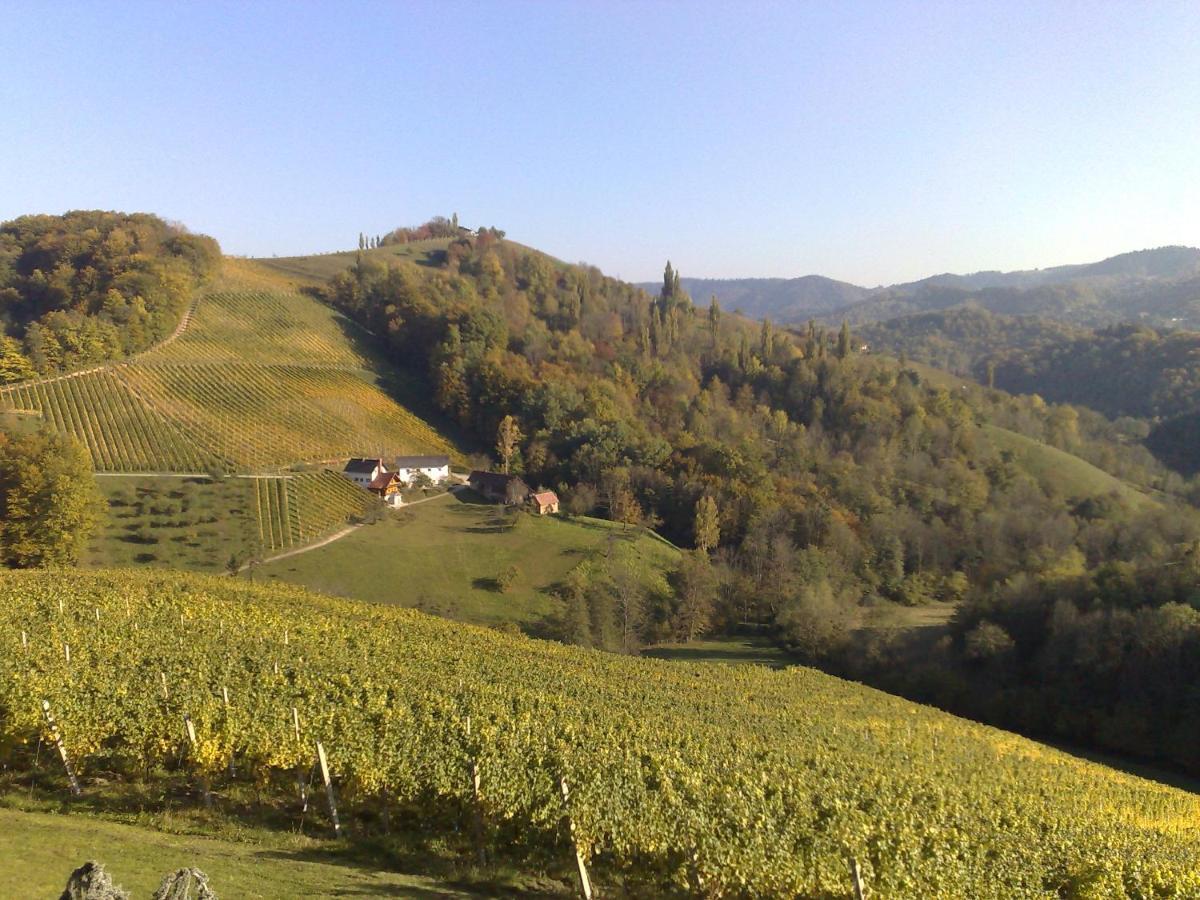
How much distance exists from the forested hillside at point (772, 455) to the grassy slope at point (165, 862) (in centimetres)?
4116

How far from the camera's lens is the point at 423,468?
73.5 metres

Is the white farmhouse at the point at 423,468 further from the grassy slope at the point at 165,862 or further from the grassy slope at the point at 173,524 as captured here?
the grassy slope at the point at 165,862

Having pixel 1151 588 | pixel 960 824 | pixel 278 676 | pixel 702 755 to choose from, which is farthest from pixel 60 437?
pixel 1151 588

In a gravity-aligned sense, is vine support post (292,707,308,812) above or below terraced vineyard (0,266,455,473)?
below

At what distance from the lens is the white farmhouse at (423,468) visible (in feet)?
235

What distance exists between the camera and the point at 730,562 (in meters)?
70.3

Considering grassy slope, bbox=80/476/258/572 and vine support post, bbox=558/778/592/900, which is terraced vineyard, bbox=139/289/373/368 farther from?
vine support post, bbox=558/778/592/900

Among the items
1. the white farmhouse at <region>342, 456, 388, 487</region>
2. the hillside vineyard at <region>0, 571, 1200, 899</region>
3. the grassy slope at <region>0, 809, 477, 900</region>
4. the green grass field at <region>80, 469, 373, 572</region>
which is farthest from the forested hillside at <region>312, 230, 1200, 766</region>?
the grassy slope at <region>0, 809, 477, 900</region>

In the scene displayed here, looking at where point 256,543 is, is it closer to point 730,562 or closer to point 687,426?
point 730,562

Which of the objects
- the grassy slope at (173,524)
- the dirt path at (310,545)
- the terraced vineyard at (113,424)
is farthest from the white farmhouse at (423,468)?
the grassy slope at (173,524)

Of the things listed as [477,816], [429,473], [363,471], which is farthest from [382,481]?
[477,816]

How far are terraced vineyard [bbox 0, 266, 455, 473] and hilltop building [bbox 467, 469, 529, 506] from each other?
360 inches

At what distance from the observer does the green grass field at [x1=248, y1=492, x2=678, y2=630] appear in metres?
50.5

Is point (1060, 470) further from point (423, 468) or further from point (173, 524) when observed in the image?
point (173, 524)
